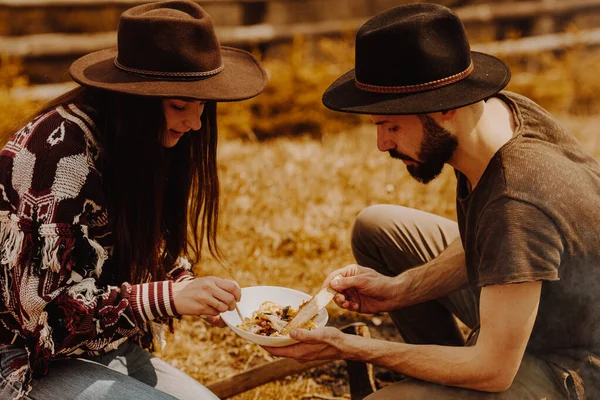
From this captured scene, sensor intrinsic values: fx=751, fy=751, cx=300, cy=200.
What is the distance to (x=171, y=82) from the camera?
247 cm

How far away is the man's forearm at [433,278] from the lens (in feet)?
10.2

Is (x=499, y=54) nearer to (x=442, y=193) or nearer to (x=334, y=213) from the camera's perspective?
(x=442, y=193)

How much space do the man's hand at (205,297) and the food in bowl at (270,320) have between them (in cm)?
26

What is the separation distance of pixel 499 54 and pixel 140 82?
6.76 metres

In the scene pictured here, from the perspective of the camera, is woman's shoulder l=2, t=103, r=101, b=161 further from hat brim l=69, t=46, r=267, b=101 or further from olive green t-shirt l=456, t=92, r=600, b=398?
olive green t-shirt l=456, t=92, r=600, b=398

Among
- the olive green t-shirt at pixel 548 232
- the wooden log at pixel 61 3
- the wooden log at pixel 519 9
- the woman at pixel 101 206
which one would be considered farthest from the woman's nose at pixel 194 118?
the wooden log at pixel 519 9

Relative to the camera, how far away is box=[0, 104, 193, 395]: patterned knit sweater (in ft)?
7.65

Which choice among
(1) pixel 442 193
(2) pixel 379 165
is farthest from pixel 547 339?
(2) pixel 379 165

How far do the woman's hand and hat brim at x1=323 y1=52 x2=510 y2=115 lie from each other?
71 cm

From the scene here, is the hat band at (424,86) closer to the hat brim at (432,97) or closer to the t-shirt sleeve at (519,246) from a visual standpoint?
the hat brim at (432,97)

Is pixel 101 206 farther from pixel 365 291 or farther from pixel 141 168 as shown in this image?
pixel 365 291

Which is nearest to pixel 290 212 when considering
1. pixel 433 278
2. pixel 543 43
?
pixel 433 278

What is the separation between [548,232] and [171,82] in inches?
51.0

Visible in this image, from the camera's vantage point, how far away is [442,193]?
5672 millimetres
